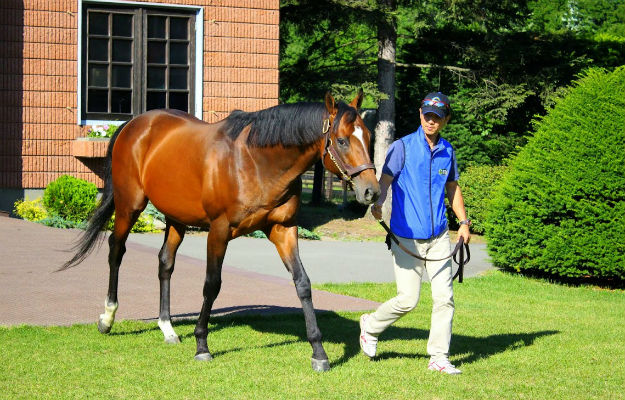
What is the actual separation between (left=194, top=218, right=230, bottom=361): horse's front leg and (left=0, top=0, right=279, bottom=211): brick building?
9.93 metres

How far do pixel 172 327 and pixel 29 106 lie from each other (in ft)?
32.6

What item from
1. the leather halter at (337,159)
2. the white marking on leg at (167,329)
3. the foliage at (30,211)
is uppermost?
the leather halter at (337,159)

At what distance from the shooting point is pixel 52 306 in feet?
28.5

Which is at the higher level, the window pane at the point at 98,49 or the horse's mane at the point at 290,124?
the window pane at the point at 98,49

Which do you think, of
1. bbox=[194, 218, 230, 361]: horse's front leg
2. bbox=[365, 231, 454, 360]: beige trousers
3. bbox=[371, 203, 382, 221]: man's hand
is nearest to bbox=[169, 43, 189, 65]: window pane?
bbox=[194, 218, 230, 361]: horse's front leg

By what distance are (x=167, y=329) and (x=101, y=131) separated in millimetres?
9922

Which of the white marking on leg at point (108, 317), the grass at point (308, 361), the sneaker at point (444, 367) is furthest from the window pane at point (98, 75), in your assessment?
the sneaker at point (444, 367)

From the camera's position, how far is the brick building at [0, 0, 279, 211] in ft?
52.7

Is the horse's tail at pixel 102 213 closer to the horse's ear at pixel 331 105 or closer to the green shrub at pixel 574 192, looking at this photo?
the horse's ear at pixel 331 105

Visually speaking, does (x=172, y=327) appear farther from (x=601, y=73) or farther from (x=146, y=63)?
(x=146, y=63)

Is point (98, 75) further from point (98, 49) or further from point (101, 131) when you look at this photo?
point (101, 131)

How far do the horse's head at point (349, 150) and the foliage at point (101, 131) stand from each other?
36.4ft

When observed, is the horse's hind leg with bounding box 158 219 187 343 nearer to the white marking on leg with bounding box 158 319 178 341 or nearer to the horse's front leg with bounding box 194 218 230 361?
the white marking on leg with bounding box 158 319 178 341

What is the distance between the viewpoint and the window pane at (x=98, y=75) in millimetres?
16705
